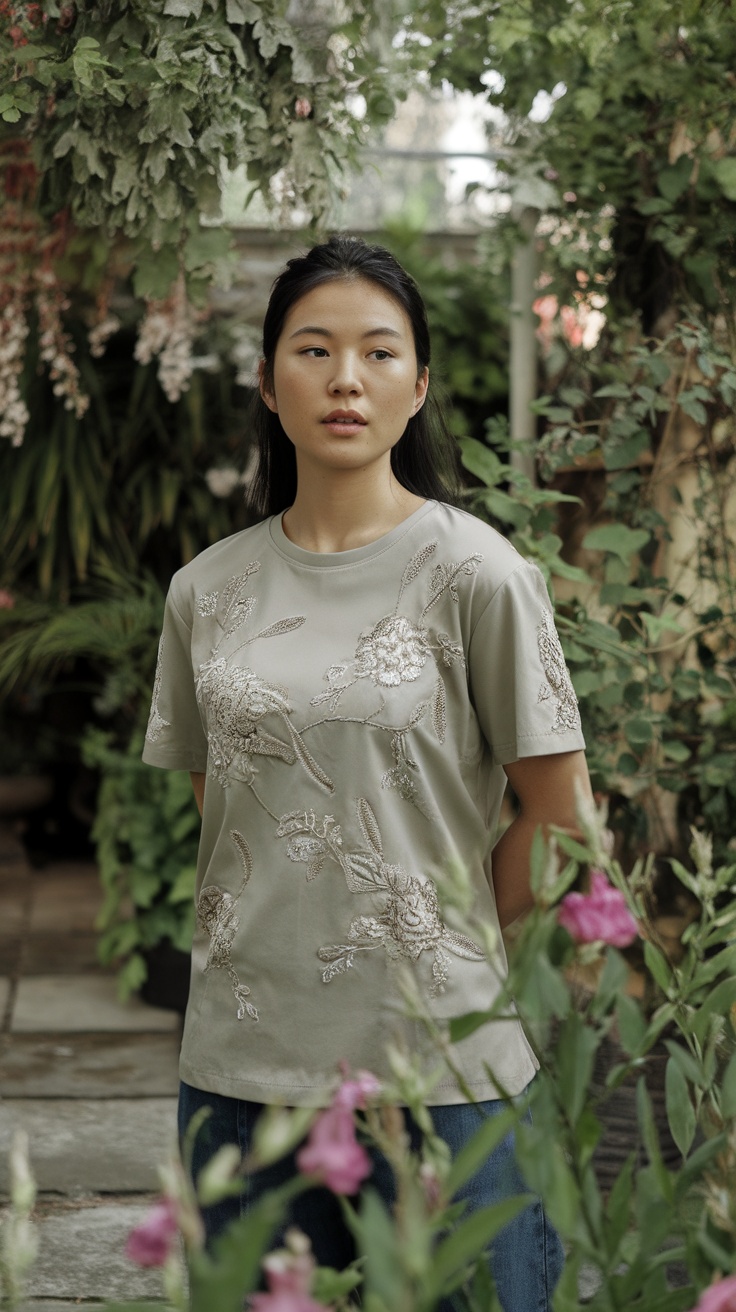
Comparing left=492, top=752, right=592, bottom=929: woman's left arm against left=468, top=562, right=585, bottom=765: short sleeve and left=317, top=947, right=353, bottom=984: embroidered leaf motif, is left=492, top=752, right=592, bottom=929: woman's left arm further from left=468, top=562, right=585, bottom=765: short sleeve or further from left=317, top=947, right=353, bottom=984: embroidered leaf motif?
left=317, top=947, right=353, bottom=984: embroidered leaf motif

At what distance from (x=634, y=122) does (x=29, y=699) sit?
150 inches

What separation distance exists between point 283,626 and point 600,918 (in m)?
0.77

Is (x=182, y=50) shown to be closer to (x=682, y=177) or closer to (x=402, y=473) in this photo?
(x=402, y=473)

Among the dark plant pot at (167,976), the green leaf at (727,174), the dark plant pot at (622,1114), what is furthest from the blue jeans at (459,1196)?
the dark plant pot at (167,976)

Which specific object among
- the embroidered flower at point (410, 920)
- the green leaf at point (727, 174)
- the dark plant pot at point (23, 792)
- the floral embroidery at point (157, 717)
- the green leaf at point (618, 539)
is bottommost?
the dark plant pot at point (23, 792)

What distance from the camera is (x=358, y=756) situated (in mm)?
1376

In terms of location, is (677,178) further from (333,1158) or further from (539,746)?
(333,1158)

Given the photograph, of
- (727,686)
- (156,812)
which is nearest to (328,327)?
(727,686)

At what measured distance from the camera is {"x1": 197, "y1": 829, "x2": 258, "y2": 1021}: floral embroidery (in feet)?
4.61

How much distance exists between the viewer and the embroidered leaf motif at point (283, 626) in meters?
1.45

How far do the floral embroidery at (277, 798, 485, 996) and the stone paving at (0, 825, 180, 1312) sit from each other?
1.96 feet

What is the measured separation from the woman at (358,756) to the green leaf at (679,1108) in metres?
0.46

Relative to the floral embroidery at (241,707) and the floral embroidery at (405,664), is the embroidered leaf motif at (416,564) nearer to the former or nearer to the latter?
the floral embroidery at (405,664)

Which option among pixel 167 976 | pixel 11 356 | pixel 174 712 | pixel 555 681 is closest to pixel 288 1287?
pixel 555 681
